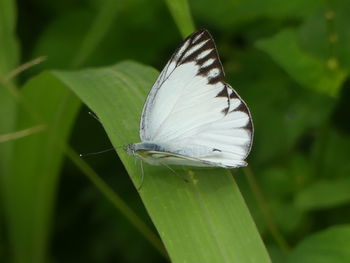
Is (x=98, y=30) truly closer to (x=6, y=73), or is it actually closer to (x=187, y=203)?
(x=6, y=73)

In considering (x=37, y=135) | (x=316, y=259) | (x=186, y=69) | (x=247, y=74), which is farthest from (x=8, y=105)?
(x=316, y=259)

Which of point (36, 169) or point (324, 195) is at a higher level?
point (36, 169)

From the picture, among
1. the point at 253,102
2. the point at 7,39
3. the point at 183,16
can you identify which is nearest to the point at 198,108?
the point at 183,16

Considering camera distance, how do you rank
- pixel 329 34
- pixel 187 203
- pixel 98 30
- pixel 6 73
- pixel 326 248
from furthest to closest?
pixel 98 30 < pixel 6 73 < pixel 329 34 < pixel 326 248 < pixel 187 203

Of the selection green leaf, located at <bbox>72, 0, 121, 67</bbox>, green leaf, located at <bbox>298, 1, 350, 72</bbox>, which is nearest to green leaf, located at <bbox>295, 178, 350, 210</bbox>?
green leaf, located at <bbox>298, 1, 350, 72</bbox>

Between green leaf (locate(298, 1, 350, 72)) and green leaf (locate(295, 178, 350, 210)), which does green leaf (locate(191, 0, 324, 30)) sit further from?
green leaf (locate(295, 178, 350, 210))
